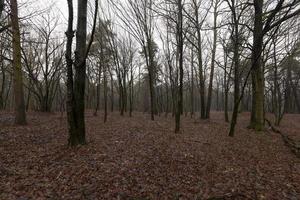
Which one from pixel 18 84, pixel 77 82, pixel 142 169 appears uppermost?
pixel 18 84

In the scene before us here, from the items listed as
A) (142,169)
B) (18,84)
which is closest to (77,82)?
(142,169)

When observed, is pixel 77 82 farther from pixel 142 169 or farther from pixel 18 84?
pixel 18 84

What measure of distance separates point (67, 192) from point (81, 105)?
307cm

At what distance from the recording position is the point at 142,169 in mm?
5051

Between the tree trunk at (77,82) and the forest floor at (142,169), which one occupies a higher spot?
the tree trunk at (77,82)

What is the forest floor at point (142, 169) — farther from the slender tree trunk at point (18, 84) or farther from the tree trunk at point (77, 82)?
A: the slender tree trunk at point (18, 84)

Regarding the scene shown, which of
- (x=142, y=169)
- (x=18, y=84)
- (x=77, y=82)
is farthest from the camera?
(x=18, y=84)

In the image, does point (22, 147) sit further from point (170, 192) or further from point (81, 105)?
point (170, 192)

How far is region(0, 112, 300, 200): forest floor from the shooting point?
4176 millimetres

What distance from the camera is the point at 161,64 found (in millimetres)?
28516

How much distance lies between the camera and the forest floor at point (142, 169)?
4.18 meters

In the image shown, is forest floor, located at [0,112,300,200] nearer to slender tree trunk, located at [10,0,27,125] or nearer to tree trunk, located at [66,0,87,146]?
tree trunk, located at [66,0,87,146]

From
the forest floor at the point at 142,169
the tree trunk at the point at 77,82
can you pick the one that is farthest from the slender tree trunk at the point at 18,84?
the tree trunk at the point at 77,82

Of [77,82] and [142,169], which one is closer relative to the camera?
[142,169]
